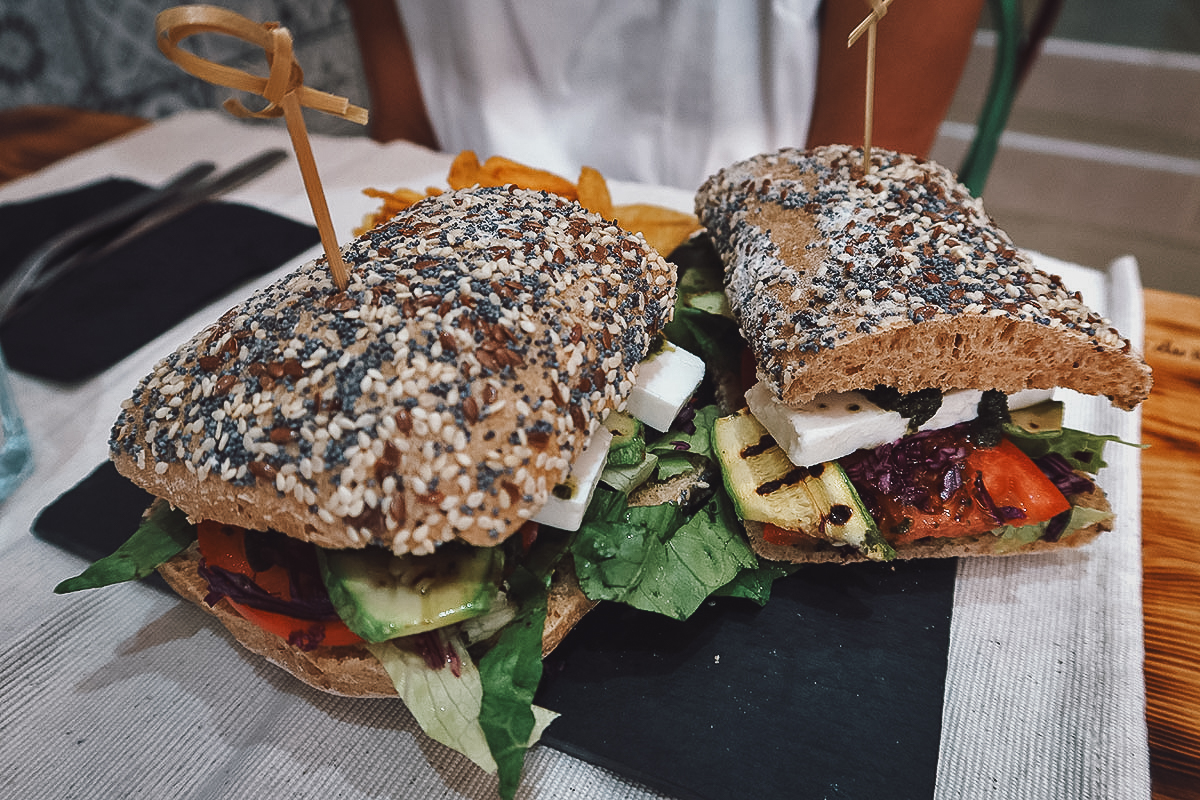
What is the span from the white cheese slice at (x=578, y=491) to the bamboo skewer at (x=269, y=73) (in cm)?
62

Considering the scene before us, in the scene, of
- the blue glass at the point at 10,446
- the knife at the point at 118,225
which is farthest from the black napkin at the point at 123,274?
the blue glass at the point at 10,446

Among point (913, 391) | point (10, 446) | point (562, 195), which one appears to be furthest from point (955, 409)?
point (10, 446)

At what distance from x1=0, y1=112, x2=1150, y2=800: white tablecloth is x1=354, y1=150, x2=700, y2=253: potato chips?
3.99 ft

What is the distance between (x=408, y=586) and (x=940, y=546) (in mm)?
1117

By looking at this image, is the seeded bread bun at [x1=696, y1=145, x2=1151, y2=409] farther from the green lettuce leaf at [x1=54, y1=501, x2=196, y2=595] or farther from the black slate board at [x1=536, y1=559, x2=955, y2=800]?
the green lettuce leaf at [x1=54, y1=501, x2=196, y2=595]

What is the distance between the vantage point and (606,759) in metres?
1.37

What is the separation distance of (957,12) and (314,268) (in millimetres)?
2436

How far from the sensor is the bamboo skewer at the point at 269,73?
104 centimetres

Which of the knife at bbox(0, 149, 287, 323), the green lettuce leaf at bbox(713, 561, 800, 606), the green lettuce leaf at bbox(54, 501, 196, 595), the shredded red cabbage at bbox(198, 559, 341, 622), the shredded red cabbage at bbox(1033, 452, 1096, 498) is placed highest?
the knife at bbox(0, 149, 287, 323)

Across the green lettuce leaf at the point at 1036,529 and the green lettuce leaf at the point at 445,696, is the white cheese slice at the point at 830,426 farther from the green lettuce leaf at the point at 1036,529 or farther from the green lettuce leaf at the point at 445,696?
the green lettuce leaf at the point at 445,696

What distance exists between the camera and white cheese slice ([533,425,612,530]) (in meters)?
1.44

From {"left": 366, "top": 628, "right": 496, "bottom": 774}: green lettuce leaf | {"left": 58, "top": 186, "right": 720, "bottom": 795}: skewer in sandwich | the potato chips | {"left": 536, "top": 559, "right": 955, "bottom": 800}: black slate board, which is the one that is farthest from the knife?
{"left": 536, "top": 559, "right": 955, "bottom": 800}: black slate board

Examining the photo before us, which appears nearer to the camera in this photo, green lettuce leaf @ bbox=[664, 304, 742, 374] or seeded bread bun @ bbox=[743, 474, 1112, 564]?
seeded bread bun @ bbox=[743, 474, 1112, 564]

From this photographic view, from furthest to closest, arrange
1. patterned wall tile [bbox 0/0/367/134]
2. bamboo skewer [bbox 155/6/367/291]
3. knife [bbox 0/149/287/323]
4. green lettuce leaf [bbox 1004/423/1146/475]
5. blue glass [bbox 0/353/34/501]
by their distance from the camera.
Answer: patterned wall tile [bbox 0/0/367/134] < knife [bbox 0/149/287/323] < blue glass [bbox 0/353/34/501] < green lettuce leaf [bbox 1004/423/1146/475] < bamboo skewer [bbox 155/6/367/291]
